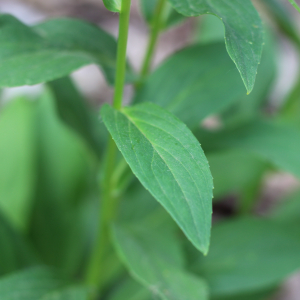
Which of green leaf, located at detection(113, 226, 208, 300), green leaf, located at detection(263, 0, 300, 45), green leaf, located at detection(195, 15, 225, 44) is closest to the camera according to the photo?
green leaf, located at detection(113, 226, 208, 300)

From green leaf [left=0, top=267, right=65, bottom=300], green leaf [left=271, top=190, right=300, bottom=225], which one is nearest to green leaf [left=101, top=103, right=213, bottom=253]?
green leaf [left=0, top=267, right=65, bottom=300]

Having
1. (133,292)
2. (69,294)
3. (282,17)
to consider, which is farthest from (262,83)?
(69,294)

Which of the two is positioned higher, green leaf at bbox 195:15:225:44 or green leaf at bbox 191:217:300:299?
green leaf at bbox 195:15:225:44

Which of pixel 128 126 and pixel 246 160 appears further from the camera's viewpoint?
pixel 246 160

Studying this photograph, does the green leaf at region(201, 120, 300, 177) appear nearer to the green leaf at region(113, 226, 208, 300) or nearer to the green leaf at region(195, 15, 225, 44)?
the green leaf at region(113, 226, 208, 300)

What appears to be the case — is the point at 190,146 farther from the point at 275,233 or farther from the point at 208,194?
the point at 275,233

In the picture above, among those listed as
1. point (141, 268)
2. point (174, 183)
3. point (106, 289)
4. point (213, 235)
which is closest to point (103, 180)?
point (141, 268)

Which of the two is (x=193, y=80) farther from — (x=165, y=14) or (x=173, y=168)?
(x=173, y=168)
